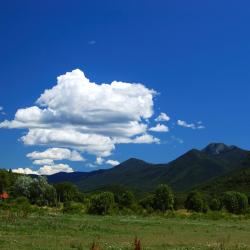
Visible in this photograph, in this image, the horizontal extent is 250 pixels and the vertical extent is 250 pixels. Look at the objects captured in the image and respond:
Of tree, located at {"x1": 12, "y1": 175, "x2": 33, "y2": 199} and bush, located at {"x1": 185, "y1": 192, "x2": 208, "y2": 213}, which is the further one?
tree, located at {"x1": 12, "y1": 175, "x2": 33, "y2": 199}

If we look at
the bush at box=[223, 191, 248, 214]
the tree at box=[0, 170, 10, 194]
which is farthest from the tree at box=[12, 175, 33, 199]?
the bush at box=[223, 191, 248, 214]

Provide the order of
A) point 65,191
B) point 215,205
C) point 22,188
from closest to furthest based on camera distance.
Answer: point 215,205 < point 22,188 < point 65,191

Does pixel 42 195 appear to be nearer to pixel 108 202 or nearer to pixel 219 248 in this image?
pixel 108 202

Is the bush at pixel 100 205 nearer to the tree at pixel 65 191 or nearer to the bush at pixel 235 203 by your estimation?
the bush at pixel 235 203

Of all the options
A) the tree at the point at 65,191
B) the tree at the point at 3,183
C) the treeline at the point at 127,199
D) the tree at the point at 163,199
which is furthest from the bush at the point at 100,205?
the tree at the point at 3,183

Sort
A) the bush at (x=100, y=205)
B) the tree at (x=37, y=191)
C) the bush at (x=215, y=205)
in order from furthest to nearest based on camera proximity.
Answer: the tree at (x=37, y=191), the bush at (x=215, y=205), the bush at (x=100, y=205)

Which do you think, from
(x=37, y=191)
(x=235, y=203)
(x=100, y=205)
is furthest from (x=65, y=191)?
(x=100, y=205)

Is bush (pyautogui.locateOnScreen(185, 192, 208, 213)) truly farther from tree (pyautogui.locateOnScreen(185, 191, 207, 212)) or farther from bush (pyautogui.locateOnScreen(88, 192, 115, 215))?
bush (pyautogui.locateOnScreen(88, 192, 115, 215))

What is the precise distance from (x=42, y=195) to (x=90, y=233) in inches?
3970

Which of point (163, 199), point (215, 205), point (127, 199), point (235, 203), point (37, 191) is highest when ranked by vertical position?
point (37, 191)

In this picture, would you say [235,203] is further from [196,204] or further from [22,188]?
[22,188]

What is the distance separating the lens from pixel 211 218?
8088 cm

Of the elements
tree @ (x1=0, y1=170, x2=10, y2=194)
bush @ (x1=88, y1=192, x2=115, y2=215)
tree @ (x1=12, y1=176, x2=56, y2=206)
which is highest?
tree @ (x1=0, y1=170, x2=10, y2=194)

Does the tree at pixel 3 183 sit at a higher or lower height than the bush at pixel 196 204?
higher
